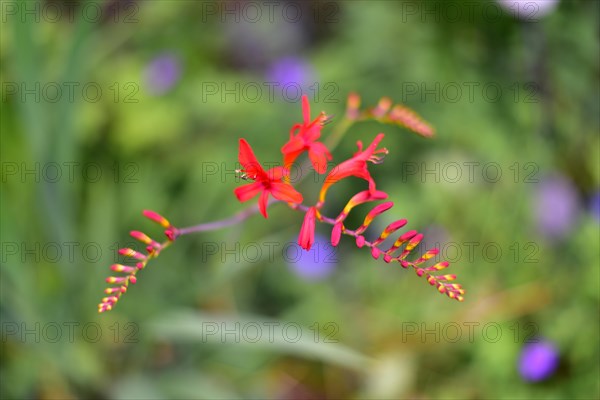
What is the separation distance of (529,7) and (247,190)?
4.91ft

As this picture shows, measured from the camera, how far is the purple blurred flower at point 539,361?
2.06 meters

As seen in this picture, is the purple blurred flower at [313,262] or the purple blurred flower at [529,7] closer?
the purple blurred flower at [529,7]

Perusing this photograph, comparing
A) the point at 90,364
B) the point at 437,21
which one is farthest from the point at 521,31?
the point at 90,364

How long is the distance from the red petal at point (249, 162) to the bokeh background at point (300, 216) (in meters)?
0.59

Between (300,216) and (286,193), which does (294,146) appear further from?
(300,216)

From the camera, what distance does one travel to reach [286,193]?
1.17 m

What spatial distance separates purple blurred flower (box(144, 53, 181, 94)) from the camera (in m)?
2.99

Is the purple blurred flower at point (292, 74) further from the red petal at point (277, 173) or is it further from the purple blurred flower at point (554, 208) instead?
the red petal at point (277, 173)

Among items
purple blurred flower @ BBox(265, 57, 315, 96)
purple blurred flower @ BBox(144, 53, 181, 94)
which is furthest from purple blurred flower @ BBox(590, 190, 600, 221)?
purple blurred flower @ BBox(144, 53, 181, 94)

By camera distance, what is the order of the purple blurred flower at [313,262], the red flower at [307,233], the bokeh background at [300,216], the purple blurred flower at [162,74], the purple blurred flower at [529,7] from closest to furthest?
the red flower at [307,233], the bokeh background at [300,216], the purple blurred flower at [529,7], the purple blurred flower at [313,262], the purple blurred flower at [162,74]

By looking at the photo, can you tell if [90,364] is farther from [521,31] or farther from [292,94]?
[521,31]

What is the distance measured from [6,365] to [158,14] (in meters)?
1.68

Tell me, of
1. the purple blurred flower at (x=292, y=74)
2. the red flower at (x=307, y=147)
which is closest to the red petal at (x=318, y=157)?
the red flower at (x=307, y=147)

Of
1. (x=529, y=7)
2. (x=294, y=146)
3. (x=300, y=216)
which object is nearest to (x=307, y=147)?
(x=294, y=146)
